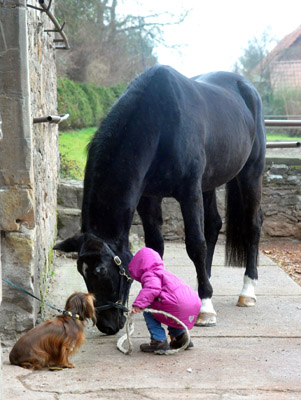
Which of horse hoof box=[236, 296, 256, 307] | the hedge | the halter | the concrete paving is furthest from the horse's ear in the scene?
the hedge

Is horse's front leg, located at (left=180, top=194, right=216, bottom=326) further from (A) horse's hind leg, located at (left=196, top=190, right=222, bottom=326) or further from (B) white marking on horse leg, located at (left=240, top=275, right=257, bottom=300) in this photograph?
(A) horse's hind leg, located at (left=196, top=190, right=222, bottom=326)

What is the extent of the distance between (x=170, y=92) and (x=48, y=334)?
2052mm

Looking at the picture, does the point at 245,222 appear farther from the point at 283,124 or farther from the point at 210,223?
the point at 283,124

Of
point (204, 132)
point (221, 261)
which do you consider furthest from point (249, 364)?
point (221, 261)

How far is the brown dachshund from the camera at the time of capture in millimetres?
3428

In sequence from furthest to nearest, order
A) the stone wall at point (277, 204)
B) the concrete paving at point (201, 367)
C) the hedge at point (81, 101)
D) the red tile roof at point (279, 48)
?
1. the red tile roof at point (279, 48)
2. the hedge at point (81, 101)
3. the stone wall at point (277, 204)
4. the concrete paving at point (201, 367)

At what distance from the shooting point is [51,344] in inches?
136

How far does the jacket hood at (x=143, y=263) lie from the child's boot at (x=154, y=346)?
17.1 inches

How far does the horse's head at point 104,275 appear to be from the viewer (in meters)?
3.86

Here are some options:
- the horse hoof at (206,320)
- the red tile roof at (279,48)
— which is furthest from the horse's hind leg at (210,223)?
the red tile roof at (279,48)

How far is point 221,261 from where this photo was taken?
715 centimetres

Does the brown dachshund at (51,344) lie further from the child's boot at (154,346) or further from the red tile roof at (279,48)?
the red tile roof at (279,48)

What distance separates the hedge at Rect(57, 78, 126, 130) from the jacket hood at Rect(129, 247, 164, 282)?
9603mm

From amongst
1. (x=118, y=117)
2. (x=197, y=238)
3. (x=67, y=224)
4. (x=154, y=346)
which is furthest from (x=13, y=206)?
(x=67, y=224)
